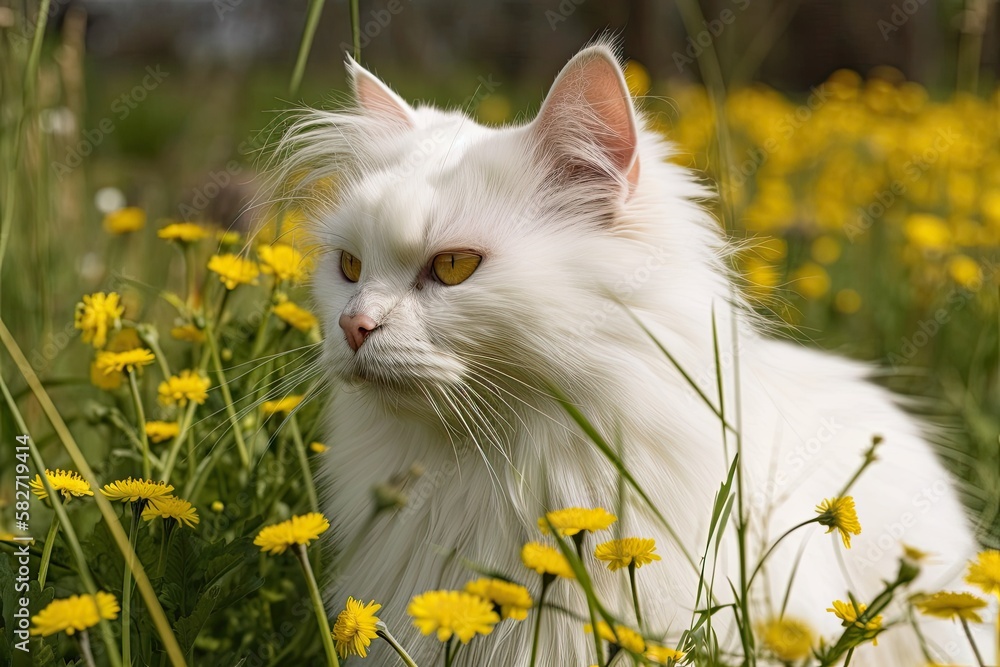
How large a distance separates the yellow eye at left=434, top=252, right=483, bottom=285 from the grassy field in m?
0.41

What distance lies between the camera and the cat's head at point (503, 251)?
1.51 metres

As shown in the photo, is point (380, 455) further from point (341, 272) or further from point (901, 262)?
point (901, 262)

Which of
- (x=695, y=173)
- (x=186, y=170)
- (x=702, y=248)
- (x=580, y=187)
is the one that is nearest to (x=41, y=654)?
(x=580, y=187)

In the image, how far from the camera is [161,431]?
1836 mm

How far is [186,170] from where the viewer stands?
6.09m

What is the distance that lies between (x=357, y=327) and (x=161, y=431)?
1.93 feet

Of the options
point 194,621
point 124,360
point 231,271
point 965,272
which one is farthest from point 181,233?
point 965,272

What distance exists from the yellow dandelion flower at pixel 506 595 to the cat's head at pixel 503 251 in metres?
0.48

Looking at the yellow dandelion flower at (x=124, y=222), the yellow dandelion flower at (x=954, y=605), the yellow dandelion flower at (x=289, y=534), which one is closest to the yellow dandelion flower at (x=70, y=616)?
the yellow dandelion flower at (x=289, y=534)

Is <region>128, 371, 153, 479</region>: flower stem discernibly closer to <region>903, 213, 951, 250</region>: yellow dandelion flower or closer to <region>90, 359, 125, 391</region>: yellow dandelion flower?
<region>90, 359, 125, 391</region>: yellow dandelion flower

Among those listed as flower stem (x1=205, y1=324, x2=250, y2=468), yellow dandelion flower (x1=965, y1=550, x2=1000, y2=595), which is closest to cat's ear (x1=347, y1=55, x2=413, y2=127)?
flower stem (x1=205, y1=324, x2=250, y2=468)

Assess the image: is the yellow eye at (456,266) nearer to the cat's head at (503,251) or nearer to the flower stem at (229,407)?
the cat's head at (503,251)

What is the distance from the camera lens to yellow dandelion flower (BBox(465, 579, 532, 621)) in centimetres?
107

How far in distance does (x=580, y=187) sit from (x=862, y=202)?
11.0 ft
